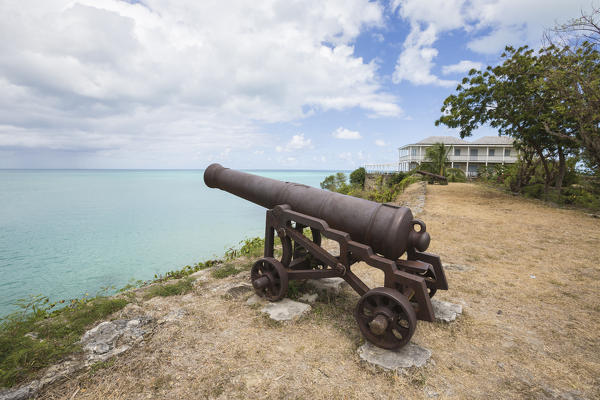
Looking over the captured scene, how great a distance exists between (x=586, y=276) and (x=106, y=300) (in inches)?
331

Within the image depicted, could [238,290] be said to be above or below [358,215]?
below

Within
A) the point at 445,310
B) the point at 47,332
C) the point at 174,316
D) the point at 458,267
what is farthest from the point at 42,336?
the point at 458,267

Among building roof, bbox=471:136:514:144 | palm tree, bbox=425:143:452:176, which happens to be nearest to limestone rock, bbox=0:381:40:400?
palm tree, bbox=425:143:452:176

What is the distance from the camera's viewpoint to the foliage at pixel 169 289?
449 centimetres

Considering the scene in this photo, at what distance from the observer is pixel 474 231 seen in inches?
342

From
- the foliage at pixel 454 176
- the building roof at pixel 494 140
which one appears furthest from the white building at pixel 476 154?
the foliage at pixel 454 176

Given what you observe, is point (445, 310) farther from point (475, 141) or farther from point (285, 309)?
point (475, 141)

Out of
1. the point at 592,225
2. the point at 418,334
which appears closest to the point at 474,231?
the point at 592,225

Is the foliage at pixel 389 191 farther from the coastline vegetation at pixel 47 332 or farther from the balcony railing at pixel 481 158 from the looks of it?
the balcony railing at pixel 481 158

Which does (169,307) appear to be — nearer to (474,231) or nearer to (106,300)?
(106,300)

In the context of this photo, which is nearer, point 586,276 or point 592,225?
point 586,276

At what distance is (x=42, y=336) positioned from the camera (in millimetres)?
3260

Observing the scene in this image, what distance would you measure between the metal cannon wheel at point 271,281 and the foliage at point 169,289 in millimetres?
1327

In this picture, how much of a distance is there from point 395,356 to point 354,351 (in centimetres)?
42
